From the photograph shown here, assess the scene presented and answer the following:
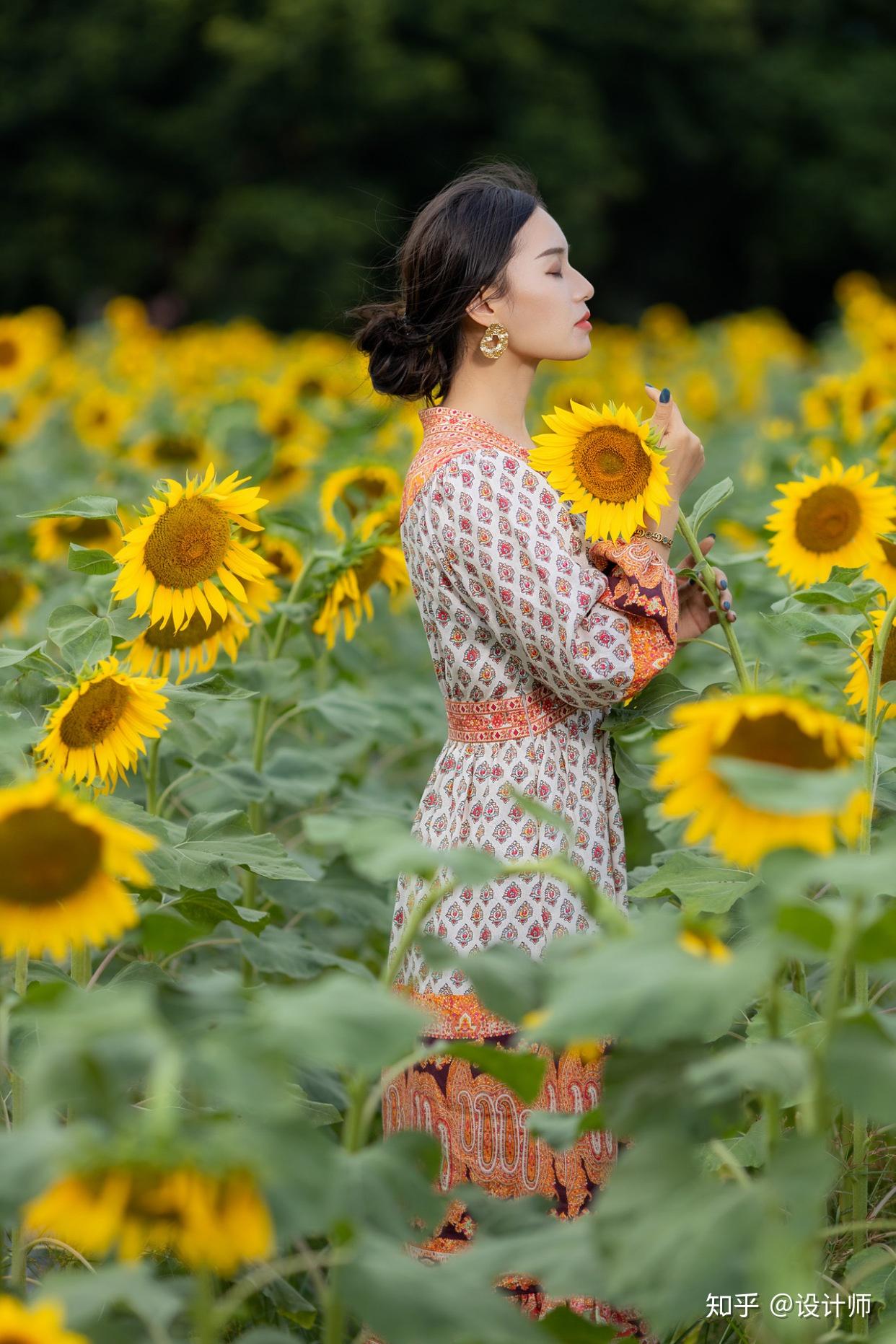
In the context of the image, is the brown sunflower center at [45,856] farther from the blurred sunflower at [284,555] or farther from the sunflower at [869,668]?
the blurred sunflower at [284,555]

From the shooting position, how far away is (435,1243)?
79.8 inches

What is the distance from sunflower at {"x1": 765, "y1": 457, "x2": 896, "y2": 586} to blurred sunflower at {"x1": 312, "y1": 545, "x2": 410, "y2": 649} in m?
0.58

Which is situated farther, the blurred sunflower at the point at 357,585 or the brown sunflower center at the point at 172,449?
the brown sunflower center at the point at 172,449

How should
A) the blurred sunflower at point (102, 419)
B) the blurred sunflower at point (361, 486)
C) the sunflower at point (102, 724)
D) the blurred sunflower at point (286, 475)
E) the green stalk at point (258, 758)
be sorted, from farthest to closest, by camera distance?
the blurred sunflower at point (102, 419)
the blurred sunflower at point (286, 475)
the blurred sunflower at point (361, 486)
the green stalk at point (258, 758)
the sunflower at point (102, 724)

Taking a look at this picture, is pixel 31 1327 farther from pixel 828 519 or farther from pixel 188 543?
pixel 828 519

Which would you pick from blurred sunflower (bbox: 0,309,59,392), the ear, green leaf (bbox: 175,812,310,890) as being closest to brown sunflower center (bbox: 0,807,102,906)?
green leaf (bbox: 175,812,310,890)

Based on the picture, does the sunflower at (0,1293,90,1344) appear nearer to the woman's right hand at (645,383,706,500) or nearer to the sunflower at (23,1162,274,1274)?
the sunflower at (23,1162,274,1274)

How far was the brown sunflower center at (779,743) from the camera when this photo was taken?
127 cm

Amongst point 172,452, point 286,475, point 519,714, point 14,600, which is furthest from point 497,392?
point 172,452

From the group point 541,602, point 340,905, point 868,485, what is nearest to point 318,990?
point 541,602

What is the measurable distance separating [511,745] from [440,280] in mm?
606

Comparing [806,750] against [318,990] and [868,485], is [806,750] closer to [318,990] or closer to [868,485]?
[318,990]

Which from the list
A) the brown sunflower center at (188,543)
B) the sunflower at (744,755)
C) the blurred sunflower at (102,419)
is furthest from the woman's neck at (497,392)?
the blurred sunflower at (102,419)

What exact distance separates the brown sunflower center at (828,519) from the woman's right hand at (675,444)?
0.38 meters
